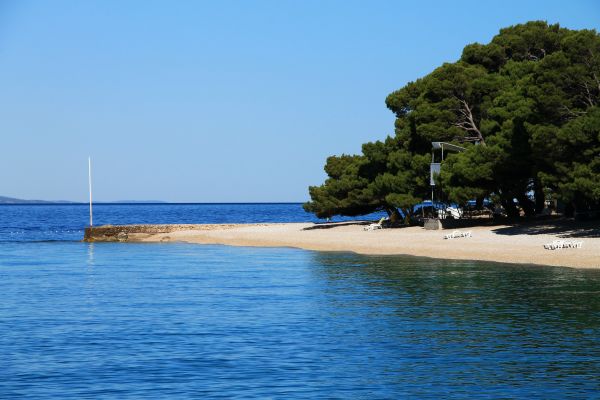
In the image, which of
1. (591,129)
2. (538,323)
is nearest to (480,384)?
(538,323)

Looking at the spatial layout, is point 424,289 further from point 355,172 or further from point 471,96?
point 355,172

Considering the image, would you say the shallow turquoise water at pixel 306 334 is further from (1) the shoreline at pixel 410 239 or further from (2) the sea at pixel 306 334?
(1) the shoreline at pixel 410 239

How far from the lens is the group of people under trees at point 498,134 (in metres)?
53.6

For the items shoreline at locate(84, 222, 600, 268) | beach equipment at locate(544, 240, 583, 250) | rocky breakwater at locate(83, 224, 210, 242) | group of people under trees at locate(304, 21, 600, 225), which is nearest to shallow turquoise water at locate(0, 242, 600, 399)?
shoreline at locate(84, 222, 600, 268)

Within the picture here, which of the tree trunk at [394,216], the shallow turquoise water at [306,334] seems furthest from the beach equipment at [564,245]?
the tree trunk at [394,216]

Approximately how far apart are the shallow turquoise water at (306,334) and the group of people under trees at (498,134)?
30.9 feet

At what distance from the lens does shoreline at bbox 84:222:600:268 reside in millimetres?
50688

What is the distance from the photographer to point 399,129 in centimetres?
8156

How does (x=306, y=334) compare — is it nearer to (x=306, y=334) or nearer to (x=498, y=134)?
(x=306, y=334)

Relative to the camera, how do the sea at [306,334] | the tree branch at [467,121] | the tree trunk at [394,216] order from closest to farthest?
the sea at [306,334]
the tree branch at [467,121]
the tree trunk at [394,216]

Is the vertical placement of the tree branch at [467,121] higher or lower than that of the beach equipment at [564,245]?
higher

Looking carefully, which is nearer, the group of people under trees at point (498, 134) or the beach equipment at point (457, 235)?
the group of people under trees at point (498, 134)

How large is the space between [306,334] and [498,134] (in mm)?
39435

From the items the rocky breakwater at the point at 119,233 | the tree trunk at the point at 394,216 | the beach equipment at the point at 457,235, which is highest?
the tree trunk at the point at 394,216
